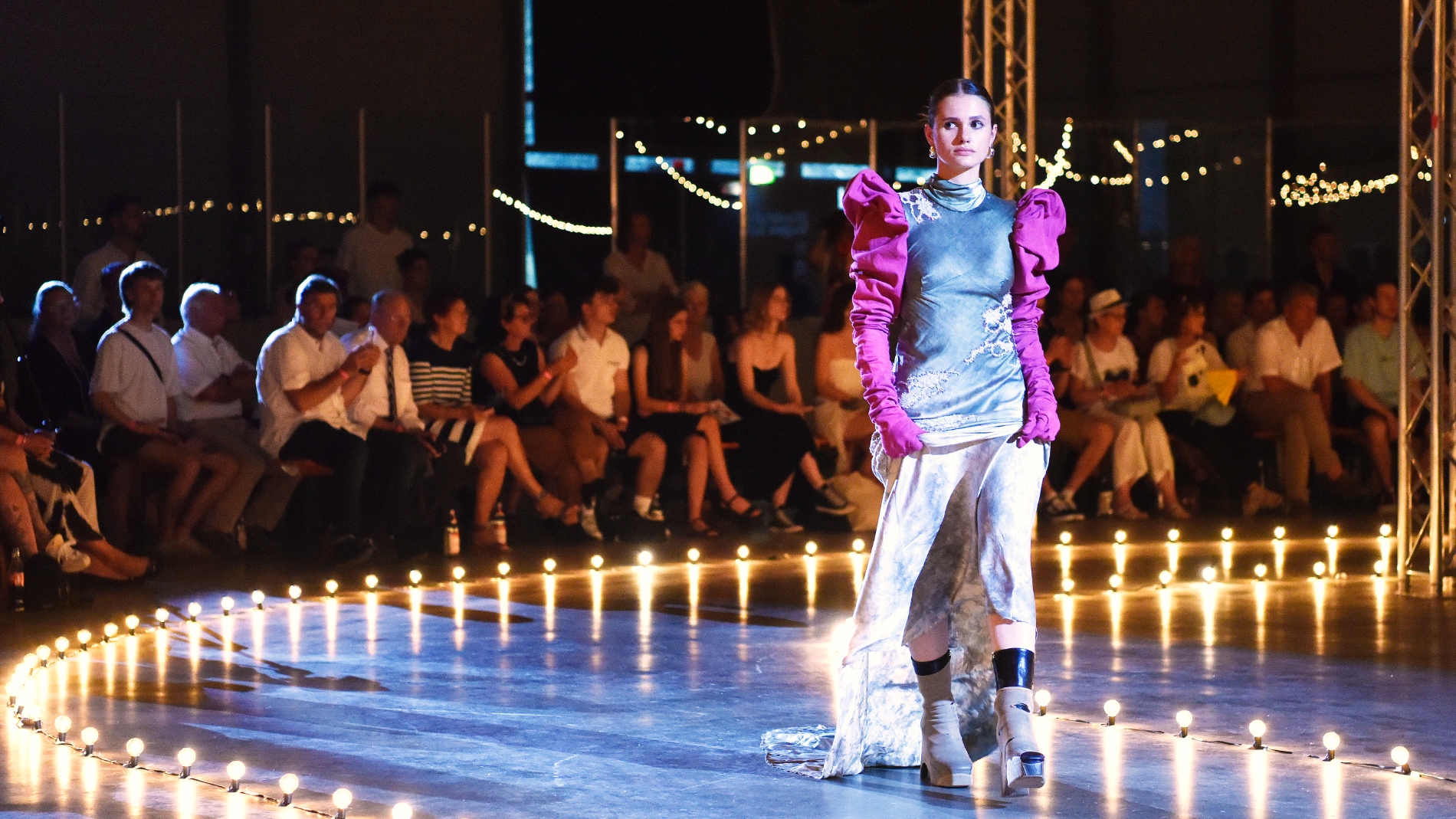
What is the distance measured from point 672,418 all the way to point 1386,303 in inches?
170

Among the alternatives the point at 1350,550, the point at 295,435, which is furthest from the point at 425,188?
the point at 1350,550

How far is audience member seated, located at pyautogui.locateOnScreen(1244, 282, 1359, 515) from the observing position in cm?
1105

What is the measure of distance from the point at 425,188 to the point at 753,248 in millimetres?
2374

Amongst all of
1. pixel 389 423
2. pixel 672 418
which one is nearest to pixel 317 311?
pixel 389 423

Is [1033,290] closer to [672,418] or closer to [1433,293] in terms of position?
[1433,293]

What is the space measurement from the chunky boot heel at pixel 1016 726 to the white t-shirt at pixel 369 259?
7447 mm

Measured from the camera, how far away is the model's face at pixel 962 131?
4.40 metres

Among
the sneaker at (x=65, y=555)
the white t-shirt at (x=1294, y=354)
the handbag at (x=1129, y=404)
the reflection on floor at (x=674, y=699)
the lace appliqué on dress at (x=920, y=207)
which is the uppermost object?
the lace appliqué on dress at (x=920, y=207)

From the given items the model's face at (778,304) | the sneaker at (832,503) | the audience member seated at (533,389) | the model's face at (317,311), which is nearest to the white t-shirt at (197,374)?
the model's face at (317,311)

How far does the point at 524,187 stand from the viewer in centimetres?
1370

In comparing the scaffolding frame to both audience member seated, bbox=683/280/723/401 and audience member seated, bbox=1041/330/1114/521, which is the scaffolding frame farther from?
audience member seated, bbox=683/280/723/401

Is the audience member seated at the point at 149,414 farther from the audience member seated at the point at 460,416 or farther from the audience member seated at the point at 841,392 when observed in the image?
the audience member seated at the point at 841,392

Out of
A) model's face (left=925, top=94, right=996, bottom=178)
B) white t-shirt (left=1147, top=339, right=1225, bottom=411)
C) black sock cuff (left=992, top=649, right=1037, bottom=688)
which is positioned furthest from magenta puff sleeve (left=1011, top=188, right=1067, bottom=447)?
white t-shirt (left=1147, top=339, right=1225, bottom=411)

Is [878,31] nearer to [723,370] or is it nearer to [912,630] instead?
[723,370]
